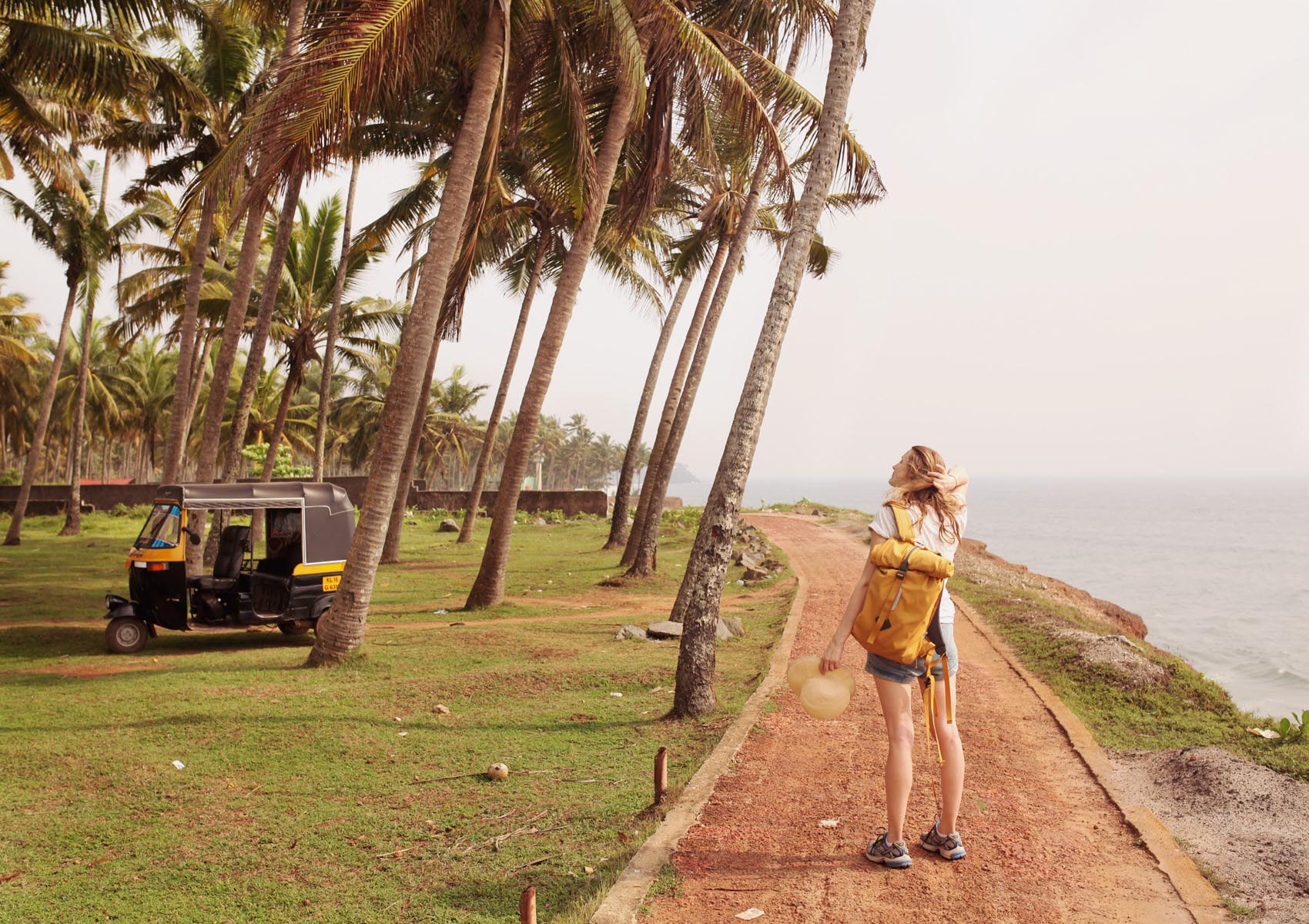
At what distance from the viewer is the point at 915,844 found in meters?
4.75

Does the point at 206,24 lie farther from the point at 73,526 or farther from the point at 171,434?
the point at 73,526

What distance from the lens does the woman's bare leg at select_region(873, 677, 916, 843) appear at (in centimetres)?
431

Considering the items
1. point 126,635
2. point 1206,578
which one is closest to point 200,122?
point 126,635

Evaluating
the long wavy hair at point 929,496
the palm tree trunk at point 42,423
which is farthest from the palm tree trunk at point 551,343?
the palm tree trunk at point 42,423

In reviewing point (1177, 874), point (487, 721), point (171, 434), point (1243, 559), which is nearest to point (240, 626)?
point (487, 721)

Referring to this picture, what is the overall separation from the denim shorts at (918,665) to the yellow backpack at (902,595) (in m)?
0.07

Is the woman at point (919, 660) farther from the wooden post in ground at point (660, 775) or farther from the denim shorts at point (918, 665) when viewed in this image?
the wooden post in ground at point (660, 775)

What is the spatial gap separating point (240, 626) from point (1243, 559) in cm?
6112

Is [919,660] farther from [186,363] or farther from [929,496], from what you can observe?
[186,363]

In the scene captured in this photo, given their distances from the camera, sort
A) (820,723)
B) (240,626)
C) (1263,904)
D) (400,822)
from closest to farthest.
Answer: (1263,904)
(400,822)
(820,723)
(240,626)

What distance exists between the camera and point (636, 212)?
43.7ft

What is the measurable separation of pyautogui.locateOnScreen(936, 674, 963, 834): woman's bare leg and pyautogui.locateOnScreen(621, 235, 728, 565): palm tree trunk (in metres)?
14.1

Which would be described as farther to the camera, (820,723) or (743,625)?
(743,625)

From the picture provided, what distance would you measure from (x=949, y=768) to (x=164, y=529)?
9.17m
